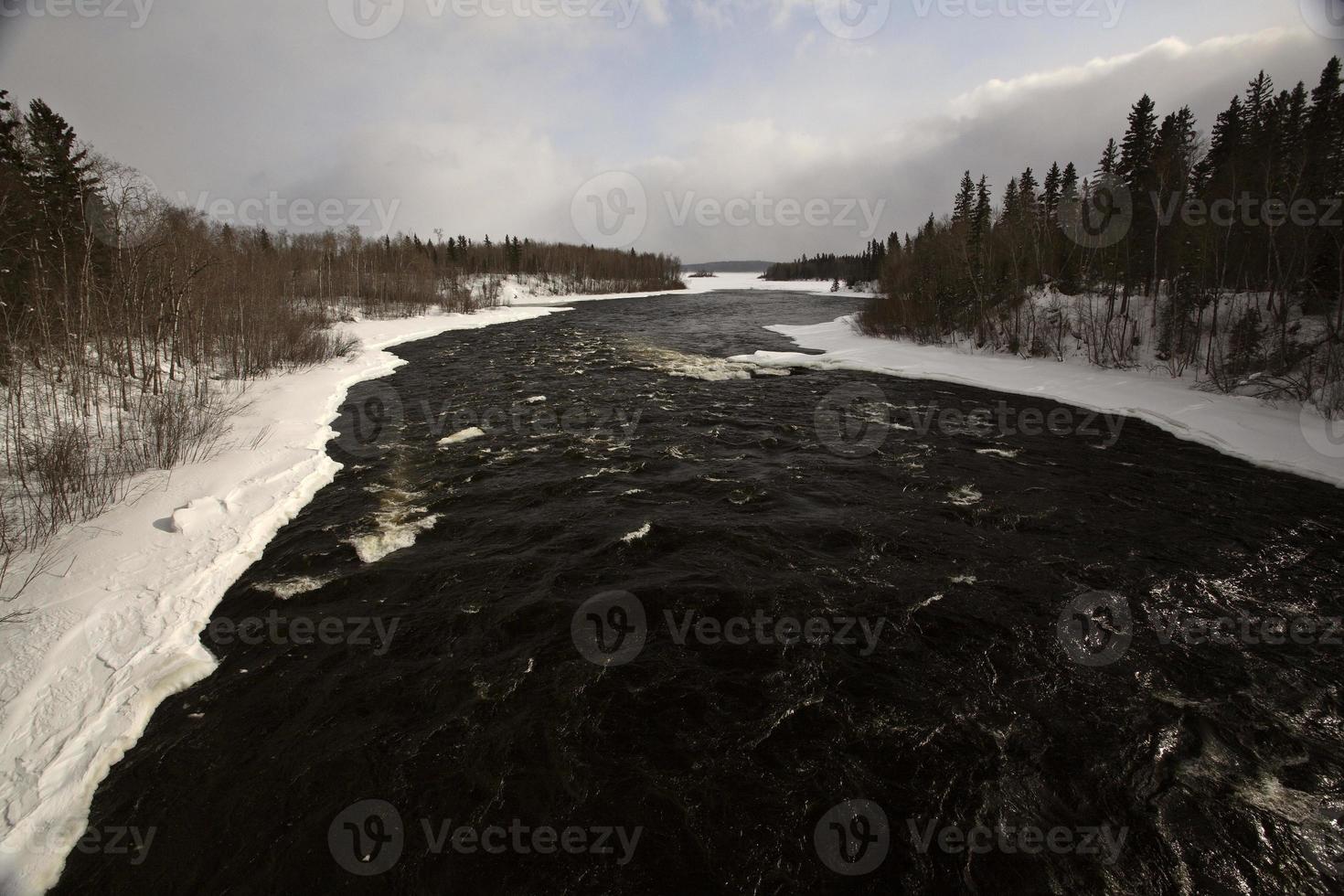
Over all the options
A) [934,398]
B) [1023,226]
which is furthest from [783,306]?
[934,398]

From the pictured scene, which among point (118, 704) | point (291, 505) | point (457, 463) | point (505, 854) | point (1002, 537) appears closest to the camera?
point (505, 854)

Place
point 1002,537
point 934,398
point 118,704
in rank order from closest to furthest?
point 118,704 < point 1002,537 < point 934,398

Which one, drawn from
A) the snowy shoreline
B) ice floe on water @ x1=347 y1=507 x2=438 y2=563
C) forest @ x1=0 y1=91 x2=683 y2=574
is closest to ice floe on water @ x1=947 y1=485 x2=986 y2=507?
ice floe on water @ x1=347 y1=507 x2=438 y2=563

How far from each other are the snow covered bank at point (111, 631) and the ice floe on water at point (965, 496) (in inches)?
392

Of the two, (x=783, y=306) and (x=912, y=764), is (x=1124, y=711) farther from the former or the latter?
(x=783, y=306)

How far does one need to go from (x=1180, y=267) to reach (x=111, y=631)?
2776 cm

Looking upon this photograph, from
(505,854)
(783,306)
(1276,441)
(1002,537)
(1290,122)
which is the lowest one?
(505,854)

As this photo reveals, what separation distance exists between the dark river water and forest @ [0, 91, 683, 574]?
2832 millimetres

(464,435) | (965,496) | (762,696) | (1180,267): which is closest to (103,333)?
(464,435)

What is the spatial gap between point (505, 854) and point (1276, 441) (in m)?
15.9

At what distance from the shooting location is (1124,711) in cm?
431

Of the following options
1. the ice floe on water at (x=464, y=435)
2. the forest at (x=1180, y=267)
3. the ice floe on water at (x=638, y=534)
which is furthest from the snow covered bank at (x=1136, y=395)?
the ice floe on water at (x=464, y=435)

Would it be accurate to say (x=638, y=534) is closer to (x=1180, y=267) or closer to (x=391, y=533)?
(x=391, y=533)

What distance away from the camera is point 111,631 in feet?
15.4
